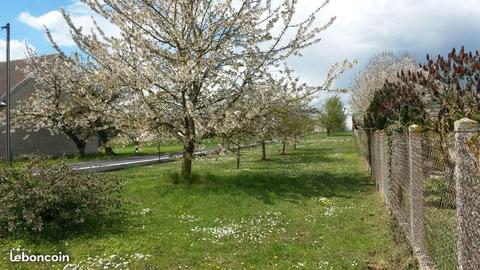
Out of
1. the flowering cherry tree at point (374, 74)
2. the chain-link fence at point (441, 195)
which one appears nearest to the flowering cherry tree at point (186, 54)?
the chain-link fence at point (441, 195)

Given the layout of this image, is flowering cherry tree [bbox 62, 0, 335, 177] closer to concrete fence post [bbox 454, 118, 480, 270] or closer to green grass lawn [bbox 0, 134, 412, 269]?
green grass lawn [bbox 0, 134, 412, 269]

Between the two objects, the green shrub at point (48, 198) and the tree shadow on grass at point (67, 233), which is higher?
the green shrub at point (48, 198)

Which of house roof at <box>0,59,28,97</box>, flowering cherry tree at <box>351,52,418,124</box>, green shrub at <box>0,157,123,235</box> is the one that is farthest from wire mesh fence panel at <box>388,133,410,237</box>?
flowering cherry tree at <box>351,52,418,124</box>

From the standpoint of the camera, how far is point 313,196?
14664mm

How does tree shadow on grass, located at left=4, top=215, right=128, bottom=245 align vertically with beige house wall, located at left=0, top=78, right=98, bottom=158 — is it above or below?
below

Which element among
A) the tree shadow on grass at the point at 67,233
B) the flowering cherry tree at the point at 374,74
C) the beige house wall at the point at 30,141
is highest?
the flowering cherry tree at the point at 374,74

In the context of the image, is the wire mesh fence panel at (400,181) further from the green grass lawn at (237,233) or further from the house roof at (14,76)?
the house roof at (14,76)

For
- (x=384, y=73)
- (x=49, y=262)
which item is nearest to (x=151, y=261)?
(x=49, y=262)

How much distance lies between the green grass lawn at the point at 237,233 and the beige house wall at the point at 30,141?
26.8m

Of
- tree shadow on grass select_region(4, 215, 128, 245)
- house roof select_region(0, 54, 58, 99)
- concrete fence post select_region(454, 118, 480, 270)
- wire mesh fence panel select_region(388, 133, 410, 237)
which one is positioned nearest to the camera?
concrete fence post select_region(454, 118, 480, 270)

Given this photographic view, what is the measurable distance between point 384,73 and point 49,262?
49.0 m

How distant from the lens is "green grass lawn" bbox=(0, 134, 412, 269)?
26.2 ft

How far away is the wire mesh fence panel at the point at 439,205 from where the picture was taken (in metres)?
5.19

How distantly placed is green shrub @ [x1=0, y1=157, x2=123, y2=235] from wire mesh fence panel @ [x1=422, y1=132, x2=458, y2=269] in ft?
22.4
